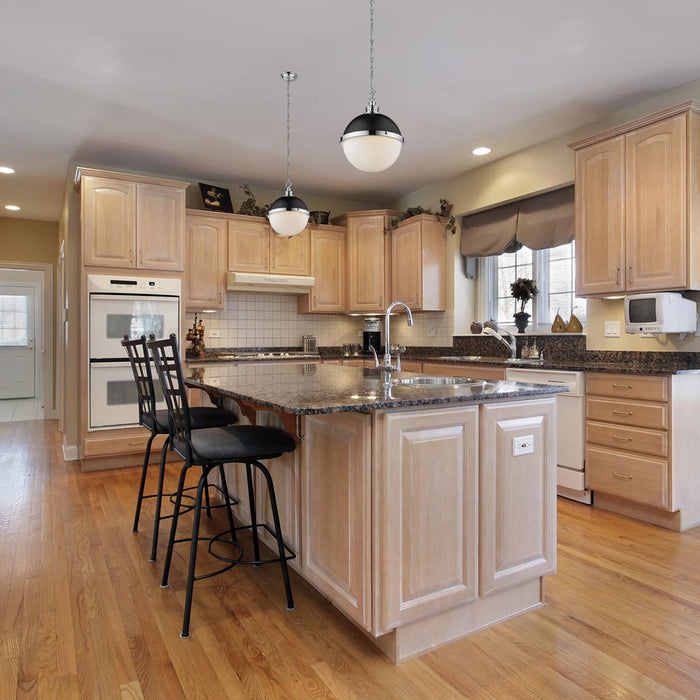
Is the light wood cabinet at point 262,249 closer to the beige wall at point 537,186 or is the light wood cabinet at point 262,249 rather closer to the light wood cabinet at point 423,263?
the light wood cabinet at point 423,263

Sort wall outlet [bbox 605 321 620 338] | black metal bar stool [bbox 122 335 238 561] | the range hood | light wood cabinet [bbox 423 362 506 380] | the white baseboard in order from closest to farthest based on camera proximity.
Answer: black metal bar stool [bbox 122 335 238 561], wall outlet [bbox 605 321 620 338], light wood cabinet [bbox 423 362 506 380], the white baseboard, the range hood

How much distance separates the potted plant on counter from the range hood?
6.63 ft

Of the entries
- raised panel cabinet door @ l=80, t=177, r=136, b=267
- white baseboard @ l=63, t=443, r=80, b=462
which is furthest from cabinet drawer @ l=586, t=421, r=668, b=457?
white baseboard @ l=63, t=443, r=80, b=462

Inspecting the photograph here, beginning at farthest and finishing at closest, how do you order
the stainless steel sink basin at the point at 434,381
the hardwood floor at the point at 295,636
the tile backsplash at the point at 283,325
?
the tile backsplash at the point at 283,325 < the stainless steel sink basin at the point at 434,381 < the hardwood floor at the point at 295,636

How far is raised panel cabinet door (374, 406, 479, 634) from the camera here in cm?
167

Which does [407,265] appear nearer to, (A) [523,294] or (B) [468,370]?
(A) [523,294]

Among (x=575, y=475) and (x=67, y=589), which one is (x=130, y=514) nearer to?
(x=67, y=589)

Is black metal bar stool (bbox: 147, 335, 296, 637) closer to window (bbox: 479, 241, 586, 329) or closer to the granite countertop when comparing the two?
the granite countertop

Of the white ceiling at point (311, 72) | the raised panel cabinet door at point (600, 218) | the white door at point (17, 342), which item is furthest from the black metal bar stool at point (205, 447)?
the white door at point (17, 342)

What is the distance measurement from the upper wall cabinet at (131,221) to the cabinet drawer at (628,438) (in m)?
3.49

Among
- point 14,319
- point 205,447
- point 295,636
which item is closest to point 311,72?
point 205,447

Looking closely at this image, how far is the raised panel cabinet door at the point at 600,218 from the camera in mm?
3352

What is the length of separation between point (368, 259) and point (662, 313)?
310cm

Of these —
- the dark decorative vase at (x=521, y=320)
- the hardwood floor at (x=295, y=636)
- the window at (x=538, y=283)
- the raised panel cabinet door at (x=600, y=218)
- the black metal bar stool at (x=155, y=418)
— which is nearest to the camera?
the hardwood floor at (x=295, y=636)
